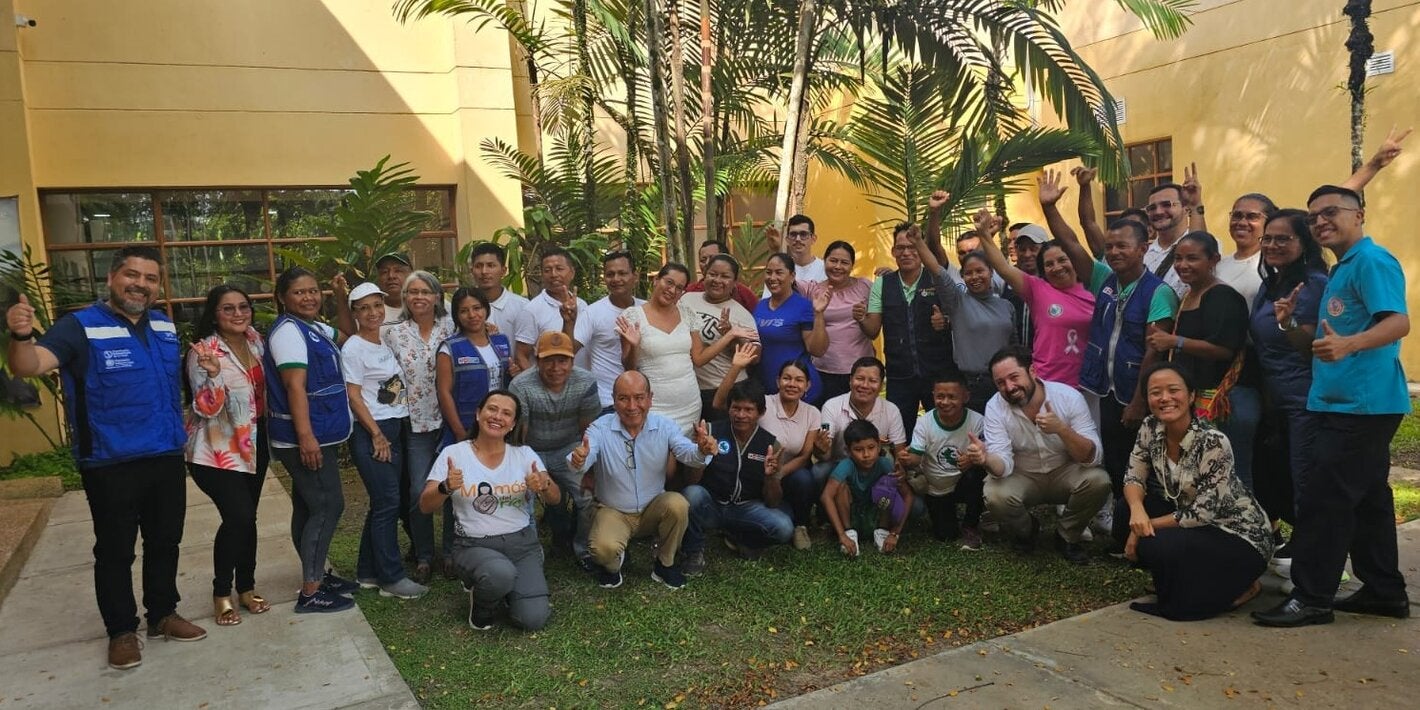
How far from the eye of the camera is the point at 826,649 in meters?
3.91

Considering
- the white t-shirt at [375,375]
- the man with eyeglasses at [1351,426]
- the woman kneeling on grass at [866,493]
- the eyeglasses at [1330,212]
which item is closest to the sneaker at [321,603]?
the white t-shirt at [375,375]

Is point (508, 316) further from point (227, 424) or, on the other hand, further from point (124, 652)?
point (124, 652)

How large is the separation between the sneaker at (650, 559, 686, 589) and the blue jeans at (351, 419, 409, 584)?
1.29m

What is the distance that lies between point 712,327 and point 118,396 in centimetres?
294

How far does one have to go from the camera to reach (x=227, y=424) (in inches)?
166

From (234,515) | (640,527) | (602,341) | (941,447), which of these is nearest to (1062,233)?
(941,447)

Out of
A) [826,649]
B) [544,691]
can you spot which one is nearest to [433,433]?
[544,691]

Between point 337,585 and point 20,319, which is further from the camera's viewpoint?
point 337,585

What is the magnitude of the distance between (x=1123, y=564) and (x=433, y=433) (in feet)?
12.0

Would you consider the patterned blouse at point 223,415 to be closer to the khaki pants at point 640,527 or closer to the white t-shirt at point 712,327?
the khaki pants at point 640,527

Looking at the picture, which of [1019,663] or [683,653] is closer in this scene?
[1019,663]

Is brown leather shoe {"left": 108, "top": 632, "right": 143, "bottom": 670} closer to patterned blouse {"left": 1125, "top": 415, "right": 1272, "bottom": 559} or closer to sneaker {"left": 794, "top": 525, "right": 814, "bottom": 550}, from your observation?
sneaker {"left": 794, "top": 525, "right": 814, "bottom": 550}

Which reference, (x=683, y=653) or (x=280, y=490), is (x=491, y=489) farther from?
(x=280, y=490)

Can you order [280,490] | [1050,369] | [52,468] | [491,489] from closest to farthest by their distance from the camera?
[491,489] → [1050,369] → [280,490] → [52,468]
